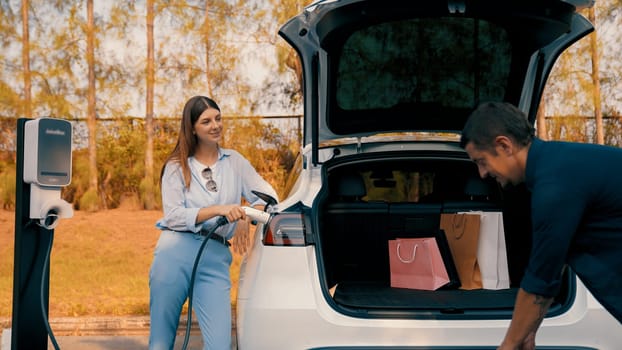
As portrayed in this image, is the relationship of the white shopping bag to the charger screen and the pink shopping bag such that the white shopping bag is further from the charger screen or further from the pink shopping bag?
the charger screen

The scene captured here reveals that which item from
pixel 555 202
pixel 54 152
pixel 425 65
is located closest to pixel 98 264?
pixel 54 152

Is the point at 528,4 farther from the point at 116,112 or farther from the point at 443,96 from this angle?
the point at 116,112

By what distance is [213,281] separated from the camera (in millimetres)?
3252

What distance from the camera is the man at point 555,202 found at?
199 cm

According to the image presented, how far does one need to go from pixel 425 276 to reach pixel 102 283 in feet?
20.1

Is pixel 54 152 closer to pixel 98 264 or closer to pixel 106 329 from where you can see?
A: pixel 106 329

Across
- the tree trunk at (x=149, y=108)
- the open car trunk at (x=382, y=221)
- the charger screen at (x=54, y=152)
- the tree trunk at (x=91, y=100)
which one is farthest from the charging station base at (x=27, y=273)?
the tree trunk at (x=91, y=100)

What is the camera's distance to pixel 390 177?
456 cm

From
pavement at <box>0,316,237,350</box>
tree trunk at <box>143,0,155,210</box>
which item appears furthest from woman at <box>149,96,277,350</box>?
tree trunk at <box>143,0,155,210</box>

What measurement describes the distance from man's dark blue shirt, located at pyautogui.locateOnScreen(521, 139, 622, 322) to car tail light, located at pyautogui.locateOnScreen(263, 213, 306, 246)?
1.14 metres

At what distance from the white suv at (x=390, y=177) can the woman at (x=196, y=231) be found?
16cm

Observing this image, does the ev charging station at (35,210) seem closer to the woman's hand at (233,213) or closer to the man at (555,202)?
the woman's hand at (233,213)

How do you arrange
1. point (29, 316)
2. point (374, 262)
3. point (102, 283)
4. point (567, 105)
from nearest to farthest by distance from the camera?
1. point (29, 316)
2. point (374, 262)
3. point (102, 283)
4. point (567, 105)

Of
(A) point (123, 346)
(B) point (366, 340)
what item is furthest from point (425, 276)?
(A) point (123, 346)
